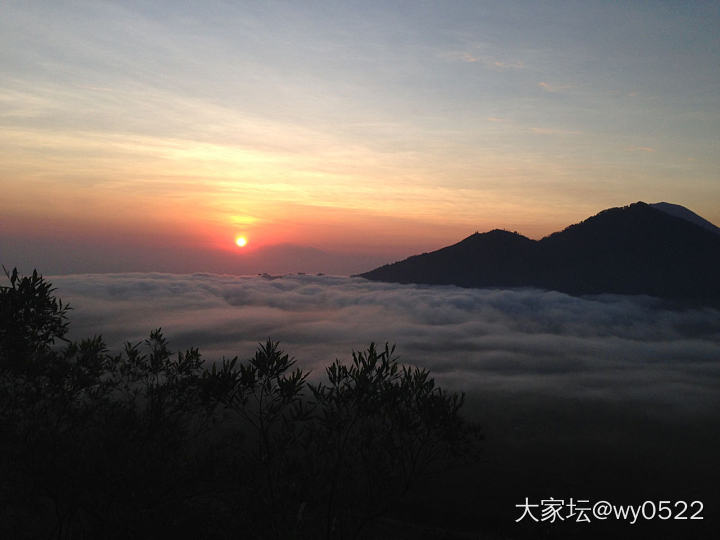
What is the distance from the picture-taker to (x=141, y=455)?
69.5 feet

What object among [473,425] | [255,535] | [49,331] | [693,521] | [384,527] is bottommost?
[693,521]

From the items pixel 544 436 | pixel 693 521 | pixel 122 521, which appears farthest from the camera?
pixel 544 436

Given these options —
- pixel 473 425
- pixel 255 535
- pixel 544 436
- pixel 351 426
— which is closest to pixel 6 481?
pixel 255 535

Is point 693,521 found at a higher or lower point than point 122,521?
lower

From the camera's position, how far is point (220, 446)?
2553 cm

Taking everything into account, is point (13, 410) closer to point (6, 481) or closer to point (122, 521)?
point (6, 481)

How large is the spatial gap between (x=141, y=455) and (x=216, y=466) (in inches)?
156

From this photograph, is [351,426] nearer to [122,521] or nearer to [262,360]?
[262,360]

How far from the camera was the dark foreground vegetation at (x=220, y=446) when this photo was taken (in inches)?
805

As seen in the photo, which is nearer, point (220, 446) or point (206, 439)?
point (220, 446)

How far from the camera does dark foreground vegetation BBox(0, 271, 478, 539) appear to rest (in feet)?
67.1

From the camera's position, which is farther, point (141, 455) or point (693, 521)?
point (693, 521)

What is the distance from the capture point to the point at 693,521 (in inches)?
4882

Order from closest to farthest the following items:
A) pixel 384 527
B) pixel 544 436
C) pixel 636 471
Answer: pixel 384 527
pixel 636 471
pixel 544 436
